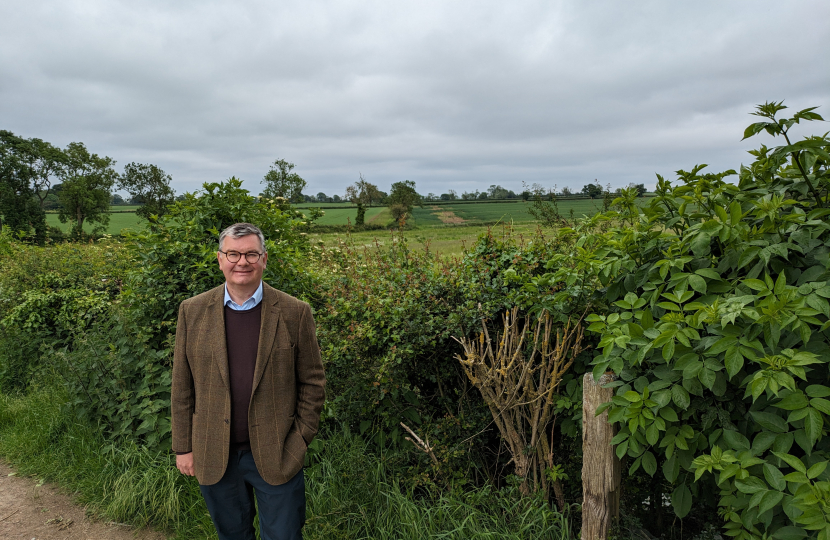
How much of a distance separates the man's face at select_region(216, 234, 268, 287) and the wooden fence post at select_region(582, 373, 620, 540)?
Answer: 200 centimetres

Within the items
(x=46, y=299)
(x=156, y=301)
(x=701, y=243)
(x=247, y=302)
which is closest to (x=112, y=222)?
(x=46, y=299)

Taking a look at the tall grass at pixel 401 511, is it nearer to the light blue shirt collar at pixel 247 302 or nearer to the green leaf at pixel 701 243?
the light blue shirt collar at pixel 247 302

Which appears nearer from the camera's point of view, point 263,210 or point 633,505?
point 633,505

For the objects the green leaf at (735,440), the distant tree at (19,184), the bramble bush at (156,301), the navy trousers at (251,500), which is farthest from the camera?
the distant tree at (19,184)

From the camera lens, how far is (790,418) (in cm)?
205

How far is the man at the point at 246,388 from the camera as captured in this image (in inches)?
104

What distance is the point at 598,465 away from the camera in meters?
2.89

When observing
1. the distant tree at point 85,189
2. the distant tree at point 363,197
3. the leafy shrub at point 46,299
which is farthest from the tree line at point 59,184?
the leafy shrub at point 46,299

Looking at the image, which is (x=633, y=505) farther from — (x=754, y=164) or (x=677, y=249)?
(x=754, y=164)

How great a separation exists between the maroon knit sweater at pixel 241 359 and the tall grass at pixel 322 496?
1214 millimetres

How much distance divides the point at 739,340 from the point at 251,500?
277 cm

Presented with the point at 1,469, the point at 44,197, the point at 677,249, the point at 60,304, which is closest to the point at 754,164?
the point at 677,249

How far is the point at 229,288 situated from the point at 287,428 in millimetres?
848

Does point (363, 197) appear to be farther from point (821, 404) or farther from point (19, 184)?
point (19, 184)
